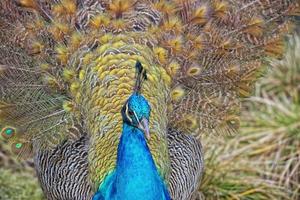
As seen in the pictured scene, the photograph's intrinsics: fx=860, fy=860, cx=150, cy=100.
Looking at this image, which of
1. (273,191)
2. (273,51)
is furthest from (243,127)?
(273,51)

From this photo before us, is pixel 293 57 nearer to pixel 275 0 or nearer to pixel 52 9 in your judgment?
pixel 275 0

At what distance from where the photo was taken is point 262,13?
143 inches

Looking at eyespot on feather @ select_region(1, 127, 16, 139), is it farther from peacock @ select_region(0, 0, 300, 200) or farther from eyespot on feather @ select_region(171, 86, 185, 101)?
eyespot on feather @ select_region(171, 86, 185, 101)

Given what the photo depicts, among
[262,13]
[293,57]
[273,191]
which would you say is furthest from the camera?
[293,57]

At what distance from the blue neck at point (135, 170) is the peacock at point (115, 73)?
17 cm

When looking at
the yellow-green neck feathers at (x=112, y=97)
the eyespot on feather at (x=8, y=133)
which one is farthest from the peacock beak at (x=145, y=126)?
the eyespot on feather at (x=8, y=133)

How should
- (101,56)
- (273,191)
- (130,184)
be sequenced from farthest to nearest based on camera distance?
(273,191)
(101,56)
(130,184)

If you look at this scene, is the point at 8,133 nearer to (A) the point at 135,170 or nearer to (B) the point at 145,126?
(A) the point at 135,170

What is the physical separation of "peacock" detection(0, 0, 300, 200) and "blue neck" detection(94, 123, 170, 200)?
0.55 feet

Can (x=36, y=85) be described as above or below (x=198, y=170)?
above

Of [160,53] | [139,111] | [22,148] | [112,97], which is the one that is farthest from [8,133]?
[139,111]

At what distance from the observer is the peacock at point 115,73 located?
3.36 meters

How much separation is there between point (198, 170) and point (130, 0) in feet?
2.55

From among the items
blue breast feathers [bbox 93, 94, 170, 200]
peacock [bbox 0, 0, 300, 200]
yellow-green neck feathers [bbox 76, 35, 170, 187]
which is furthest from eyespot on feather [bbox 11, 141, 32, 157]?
blue breast feathers [bbox 93, 94, 170, 200]
